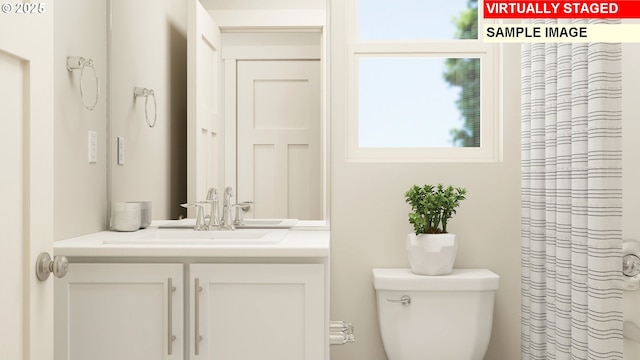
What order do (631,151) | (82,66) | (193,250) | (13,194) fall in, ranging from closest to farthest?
(13,194) < (193,250) < (82,66) < (631,151)

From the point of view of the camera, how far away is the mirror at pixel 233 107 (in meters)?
2.29

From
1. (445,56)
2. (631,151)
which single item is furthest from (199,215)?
(631,151)

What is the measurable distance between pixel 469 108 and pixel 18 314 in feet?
6.51

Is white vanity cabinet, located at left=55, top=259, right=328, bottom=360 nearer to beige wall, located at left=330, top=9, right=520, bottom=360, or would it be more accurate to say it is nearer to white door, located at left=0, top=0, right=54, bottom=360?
white door, located at left=0, top=0, right=54, bottom=360

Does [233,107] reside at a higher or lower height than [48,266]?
higher

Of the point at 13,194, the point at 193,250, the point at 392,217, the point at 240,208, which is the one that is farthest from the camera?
the point at 392,217

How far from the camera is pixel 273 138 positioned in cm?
231

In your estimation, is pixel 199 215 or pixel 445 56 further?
pixel 445 56

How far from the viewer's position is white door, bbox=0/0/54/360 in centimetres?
112

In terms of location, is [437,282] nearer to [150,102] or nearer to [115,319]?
[115,319]

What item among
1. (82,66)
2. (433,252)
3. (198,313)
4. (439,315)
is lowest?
(439,315)

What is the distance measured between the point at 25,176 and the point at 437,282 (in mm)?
1529

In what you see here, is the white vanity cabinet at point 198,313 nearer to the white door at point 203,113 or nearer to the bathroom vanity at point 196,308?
the bathroom vanity at point 196,308

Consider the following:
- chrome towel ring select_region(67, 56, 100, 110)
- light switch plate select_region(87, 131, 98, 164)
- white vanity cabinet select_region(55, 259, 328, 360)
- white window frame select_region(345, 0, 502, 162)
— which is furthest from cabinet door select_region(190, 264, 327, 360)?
white window frame select_region(345, 0, 502, 162)
